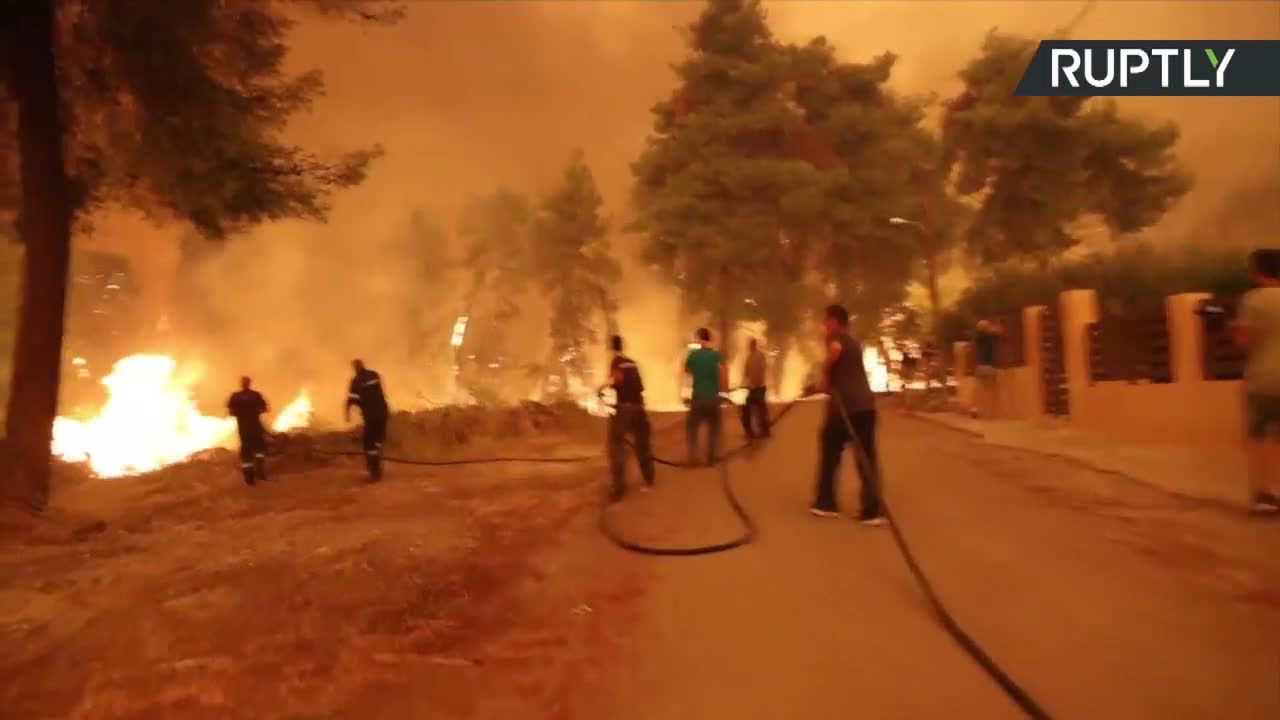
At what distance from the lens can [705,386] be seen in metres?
11.0

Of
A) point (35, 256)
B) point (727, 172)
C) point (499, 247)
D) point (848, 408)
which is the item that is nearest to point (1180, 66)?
point (848, 408)

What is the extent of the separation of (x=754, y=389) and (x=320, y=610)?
939cm

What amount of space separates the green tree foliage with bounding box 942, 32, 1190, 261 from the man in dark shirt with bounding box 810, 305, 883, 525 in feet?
A: 61.7

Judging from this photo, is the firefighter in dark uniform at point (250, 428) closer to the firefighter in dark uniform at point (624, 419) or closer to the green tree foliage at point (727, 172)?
the firefighter in dark uniform at point (624, 419)

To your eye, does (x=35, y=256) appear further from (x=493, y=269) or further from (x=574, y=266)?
(x=493, y=269)

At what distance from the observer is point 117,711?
14.1ft

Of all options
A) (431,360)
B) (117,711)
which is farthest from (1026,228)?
(431,360)

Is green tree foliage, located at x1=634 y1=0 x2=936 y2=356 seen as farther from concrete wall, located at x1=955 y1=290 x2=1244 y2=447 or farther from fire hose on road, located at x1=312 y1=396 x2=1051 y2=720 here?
fire hose on road, located at x1=312 y1=396 x2=1051 y2=720

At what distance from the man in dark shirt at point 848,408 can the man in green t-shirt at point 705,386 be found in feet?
11.1

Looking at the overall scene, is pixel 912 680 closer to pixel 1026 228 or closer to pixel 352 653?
pixel 352 653

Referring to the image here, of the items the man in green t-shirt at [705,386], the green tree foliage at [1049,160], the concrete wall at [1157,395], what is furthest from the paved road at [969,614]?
the green tree foliage at [1049,160]

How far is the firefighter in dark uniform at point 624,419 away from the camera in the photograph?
9344mm

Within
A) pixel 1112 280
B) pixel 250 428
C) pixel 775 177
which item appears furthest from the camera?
pixel 775 177

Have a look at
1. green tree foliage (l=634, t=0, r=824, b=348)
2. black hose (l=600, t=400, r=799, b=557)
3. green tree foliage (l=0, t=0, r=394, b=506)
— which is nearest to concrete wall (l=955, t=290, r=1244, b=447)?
black hose (l=600, t=400, r=799, b=557)
